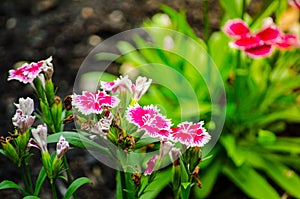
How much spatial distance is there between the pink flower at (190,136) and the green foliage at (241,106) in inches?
28.0

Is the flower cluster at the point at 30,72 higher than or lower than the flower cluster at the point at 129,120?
higher

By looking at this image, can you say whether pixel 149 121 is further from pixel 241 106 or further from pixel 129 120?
pixel 241 106

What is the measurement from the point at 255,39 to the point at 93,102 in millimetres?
748

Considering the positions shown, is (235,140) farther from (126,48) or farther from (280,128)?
(126,48)

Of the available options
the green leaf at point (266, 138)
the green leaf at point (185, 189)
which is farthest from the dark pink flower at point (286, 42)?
the green leaf at point (185, 189)

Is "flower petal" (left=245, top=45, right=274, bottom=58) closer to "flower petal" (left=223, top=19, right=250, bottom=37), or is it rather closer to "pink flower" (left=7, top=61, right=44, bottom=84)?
"flower petal" (left=223, top=19, right=250, bottom=37)

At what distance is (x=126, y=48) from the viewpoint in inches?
82.7

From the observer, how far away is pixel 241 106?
181cm

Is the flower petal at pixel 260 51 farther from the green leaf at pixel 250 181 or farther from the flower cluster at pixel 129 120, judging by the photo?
the flower cluster at pixel 129 120

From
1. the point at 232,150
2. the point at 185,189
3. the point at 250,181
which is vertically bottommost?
the point at 250,181

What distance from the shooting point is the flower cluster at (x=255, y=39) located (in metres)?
1.56

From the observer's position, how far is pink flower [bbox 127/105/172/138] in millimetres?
945

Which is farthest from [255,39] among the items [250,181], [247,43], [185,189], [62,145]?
[62,145]

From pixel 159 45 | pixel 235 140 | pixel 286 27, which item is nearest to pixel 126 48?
pixel 159 45
